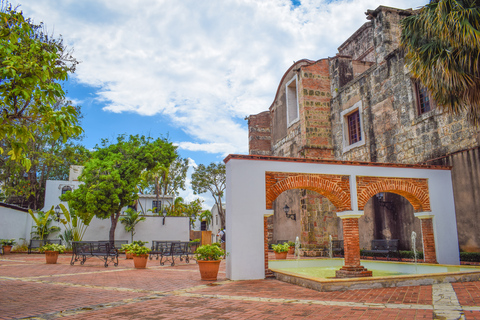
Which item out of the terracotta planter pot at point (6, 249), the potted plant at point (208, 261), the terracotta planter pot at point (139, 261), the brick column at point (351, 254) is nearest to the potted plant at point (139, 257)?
the terracotta planter pot at point (139, 261)

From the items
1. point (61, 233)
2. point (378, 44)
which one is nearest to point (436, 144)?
point (378, 44)

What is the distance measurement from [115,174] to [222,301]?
16262mm

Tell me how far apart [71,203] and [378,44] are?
18.3 meters

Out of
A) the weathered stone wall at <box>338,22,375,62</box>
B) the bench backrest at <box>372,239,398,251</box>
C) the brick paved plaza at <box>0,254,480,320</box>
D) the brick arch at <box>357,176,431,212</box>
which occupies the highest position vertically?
the weathered stone wall at <box>338,22,375,62</box>

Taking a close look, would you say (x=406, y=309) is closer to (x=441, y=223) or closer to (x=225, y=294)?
(x=225, y=294)

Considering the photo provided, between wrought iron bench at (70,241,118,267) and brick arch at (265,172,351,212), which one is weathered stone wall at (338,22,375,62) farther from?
wrought iron bench at (70,241,118,267)

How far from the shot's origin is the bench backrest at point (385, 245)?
13.8 metres

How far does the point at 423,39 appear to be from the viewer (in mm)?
9953

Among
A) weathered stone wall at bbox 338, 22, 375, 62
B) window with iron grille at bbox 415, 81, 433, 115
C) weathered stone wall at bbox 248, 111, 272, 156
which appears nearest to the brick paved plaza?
window with iron grille at bbox 415, 81, 433, 115

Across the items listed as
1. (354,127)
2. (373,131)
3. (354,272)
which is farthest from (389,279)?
(354,127)

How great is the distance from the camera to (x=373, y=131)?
16062 mm

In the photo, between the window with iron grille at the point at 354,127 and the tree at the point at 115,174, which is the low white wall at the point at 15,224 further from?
the window with iron grille at the point at 354,127

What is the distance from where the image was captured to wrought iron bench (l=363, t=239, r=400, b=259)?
13695mm

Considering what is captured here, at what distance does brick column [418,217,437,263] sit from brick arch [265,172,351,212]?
123 inches
